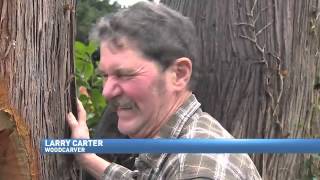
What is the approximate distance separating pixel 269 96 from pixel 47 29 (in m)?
1.61

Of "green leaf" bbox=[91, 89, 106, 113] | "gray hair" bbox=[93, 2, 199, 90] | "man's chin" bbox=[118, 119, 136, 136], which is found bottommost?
"green leaf" bbox=[91, 89, 106, 113]

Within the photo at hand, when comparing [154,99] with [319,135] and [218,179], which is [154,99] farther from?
[319,135]

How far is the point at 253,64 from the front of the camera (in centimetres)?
354

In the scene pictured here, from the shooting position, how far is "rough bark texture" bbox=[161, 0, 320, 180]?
3553 millimetres

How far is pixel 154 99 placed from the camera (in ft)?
7.43

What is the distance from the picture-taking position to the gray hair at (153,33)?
7.42ft

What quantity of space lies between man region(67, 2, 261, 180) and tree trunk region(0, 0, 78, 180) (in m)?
0.19

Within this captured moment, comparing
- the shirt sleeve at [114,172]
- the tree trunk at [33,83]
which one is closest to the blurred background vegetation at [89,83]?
the shirt sleeve at [114,172]

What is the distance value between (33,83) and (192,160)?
0.63 m

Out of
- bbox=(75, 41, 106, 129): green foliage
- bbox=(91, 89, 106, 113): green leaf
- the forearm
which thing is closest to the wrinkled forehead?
the forearm

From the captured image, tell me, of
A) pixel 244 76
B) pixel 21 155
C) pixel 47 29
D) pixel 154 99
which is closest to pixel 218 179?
pixel 154 99

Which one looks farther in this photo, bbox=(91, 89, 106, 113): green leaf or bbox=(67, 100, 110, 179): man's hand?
bbox=(91, 89, 106, 113): green leaf

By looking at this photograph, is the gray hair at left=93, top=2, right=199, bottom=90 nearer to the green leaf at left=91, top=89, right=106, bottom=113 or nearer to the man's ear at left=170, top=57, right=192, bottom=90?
the man's ear at left=170, top=57, right=192, bottom=90

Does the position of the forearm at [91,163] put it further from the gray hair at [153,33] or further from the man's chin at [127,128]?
the gray hair at [153,33]
